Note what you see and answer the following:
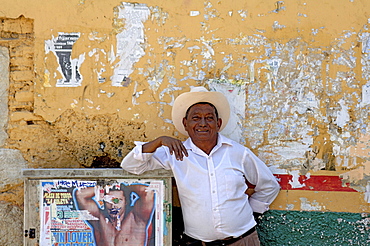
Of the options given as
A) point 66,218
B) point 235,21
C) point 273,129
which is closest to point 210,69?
point 235,21

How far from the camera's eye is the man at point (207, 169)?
321 centimetres

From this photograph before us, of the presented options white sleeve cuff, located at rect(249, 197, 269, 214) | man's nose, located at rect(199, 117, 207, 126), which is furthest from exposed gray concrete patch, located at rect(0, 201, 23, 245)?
white sleeve cuff, located at rect(249, 197, 269, 214)

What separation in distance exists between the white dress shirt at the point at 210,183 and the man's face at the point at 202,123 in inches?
3.5

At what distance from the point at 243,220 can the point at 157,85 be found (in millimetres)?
1312

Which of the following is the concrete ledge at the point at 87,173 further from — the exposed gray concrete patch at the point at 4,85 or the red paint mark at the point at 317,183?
the red paint mark at the point at 317,183

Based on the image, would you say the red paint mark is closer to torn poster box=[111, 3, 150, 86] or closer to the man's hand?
the man's hand

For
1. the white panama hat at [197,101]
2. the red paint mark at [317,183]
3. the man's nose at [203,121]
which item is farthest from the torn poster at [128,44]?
the red paint mark at [317,183]

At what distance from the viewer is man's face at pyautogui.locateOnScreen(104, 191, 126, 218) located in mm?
3189

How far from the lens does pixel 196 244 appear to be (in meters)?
3.34

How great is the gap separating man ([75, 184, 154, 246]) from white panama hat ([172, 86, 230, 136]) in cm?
65

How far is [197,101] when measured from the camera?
11.1 ft

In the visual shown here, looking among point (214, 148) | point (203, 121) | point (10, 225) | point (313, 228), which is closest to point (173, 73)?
point (203, 121)

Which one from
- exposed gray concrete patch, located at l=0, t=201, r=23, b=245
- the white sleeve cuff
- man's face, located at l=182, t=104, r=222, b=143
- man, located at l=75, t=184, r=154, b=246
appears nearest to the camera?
man, located at l=75, t=184, r=154, b=246

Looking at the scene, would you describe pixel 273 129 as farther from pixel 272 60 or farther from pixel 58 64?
pixel 58 64
